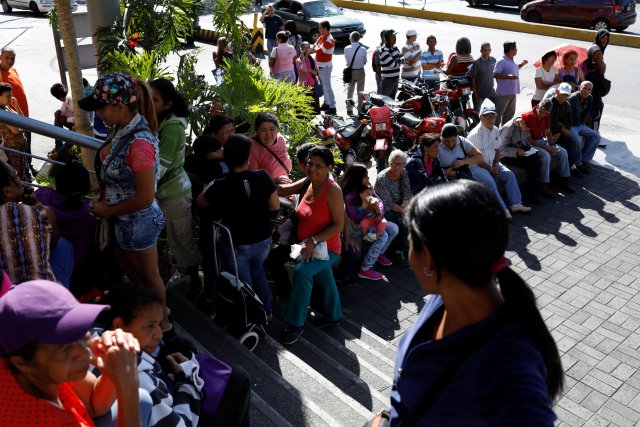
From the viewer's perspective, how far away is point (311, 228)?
5672 millimetres

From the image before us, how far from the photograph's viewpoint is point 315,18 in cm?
2039

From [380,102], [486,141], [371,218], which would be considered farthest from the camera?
[380,102]

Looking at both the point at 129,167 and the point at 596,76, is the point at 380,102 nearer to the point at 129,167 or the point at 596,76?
the point at 596,76

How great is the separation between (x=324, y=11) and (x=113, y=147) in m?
17.6

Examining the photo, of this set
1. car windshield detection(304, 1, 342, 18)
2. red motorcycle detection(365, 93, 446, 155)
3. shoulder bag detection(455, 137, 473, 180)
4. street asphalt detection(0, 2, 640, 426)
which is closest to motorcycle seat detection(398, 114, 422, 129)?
red motorcycle detection(365, 93, 446, 155)

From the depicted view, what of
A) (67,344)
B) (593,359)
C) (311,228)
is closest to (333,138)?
(311,228)

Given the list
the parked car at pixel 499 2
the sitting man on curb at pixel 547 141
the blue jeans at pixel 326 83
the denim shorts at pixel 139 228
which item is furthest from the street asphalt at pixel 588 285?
the parked car at pixel 499 2

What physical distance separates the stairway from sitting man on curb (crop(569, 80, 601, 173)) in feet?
19.0

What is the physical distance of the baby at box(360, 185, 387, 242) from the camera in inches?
268

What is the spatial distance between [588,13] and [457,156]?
15973mm

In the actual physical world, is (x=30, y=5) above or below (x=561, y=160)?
below

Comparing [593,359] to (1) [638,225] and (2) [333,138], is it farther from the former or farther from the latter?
(2) [333,138]

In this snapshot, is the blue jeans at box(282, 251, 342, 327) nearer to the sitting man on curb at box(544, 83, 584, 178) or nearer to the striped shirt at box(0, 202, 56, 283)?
the striped shirt at box(0, 202, 56, 283)

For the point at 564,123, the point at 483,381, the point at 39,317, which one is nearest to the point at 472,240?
the point at 483,381
